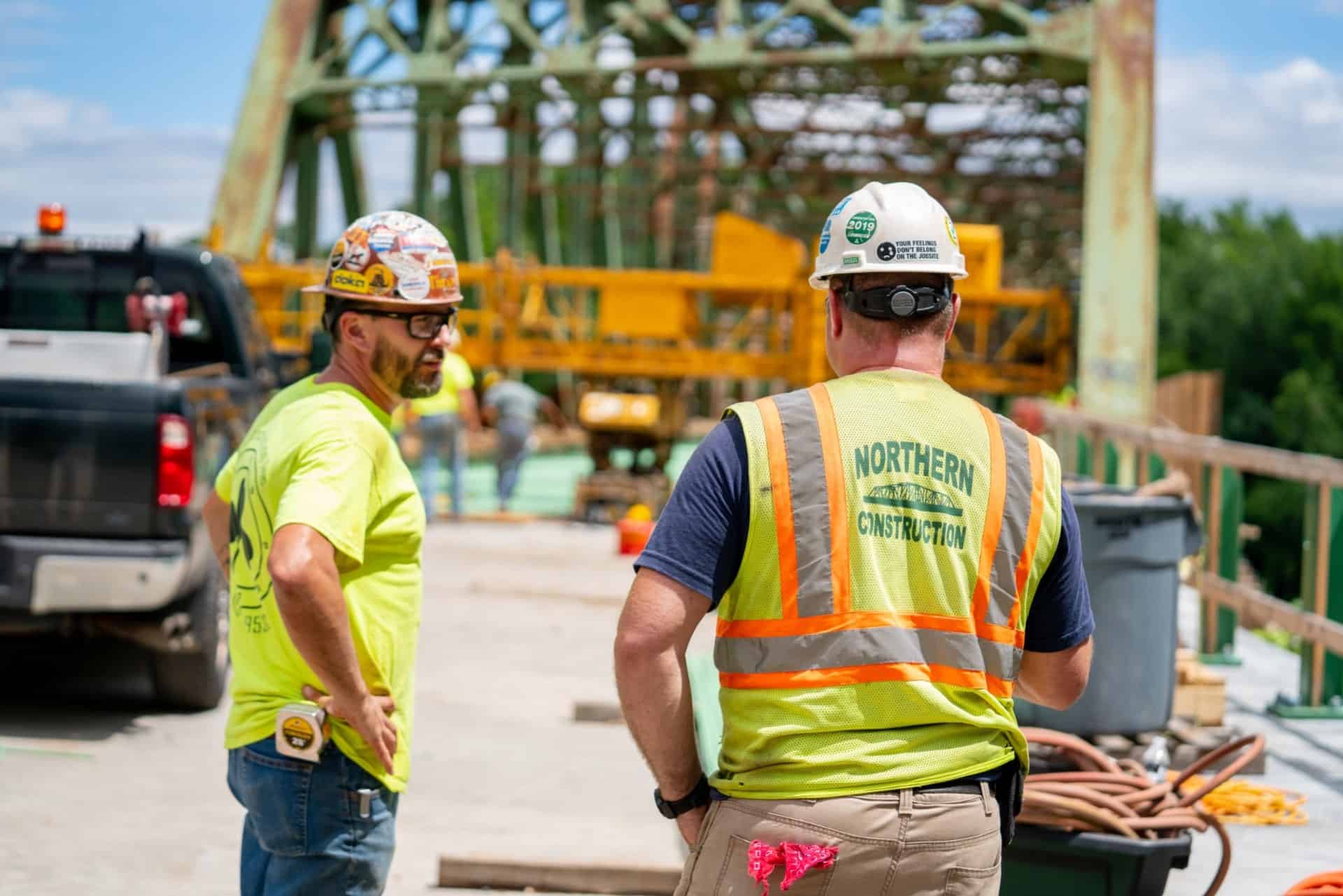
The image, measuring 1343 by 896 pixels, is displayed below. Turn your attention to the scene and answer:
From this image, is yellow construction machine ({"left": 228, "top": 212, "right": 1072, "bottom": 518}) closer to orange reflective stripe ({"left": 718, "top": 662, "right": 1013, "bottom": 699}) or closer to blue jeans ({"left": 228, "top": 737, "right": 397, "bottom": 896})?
blue jeans ({"left": 228, "top": 737, "right": 397, "bottom": 896})

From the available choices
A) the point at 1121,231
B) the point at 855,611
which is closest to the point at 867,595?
the point at 855,611

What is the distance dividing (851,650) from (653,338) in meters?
17.2

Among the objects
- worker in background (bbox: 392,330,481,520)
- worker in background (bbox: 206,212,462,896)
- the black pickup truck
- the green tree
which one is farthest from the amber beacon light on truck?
the green tree

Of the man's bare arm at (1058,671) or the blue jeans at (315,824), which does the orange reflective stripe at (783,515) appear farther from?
the blue jeans at (315,824)

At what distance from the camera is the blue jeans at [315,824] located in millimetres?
3133

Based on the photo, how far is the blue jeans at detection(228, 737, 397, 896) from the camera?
10.3 feet

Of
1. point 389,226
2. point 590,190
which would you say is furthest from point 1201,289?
point 389,226

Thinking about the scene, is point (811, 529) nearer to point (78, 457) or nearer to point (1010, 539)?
point (1010, 539)

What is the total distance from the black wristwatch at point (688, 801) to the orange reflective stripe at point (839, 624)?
0.26 metres

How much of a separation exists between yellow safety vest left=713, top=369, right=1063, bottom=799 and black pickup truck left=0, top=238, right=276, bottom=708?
4979mm

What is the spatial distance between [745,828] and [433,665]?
720 cm

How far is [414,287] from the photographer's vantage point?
3422 mm

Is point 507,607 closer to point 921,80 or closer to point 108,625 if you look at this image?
point 108,625

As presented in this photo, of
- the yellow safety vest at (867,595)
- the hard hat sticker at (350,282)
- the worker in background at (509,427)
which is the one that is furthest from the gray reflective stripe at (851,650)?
the worker in background at (509,427)
